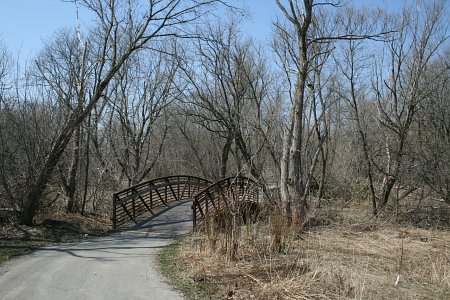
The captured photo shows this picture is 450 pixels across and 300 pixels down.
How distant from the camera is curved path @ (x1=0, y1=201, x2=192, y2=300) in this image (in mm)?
6469

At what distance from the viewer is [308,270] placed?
7395 millimetres

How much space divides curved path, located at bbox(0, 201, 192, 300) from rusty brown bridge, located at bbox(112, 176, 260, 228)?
176 centimetres

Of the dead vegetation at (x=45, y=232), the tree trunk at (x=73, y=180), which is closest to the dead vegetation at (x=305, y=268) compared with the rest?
the dead vegetation at (x=45, y=232)

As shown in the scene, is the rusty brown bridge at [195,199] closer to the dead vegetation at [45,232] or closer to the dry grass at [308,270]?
the dry grass at [308,270]

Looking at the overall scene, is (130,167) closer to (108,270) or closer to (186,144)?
(186,144)

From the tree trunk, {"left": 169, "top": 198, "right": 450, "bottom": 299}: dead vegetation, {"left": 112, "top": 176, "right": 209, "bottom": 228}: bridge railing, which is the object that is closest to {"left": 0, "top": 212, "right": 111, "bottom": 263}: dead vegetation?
{"left": 112, "top": 176, "right": 209, "bottom": 228}: bridge railing

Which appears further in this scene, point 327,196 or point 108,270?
point 327,196

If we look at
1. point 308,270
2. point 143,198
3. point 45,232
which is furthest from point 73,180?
point 308,270

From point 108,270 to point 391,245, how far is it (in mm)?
8452

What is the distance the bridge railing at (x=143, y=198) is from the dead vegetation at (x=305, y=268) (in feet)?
14.3

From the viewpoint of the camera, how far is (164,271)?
7980mm

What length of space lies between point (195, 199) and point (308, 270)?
6.40 meters

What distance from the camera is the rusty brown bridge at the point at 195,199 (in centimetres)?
982

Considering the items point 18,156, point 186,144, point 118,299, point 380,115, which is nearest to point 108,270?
point 118,299
